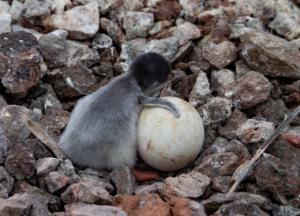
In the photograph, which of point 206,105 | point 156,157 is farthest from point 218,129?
point 156,157

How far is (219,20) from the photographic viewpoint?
23.7 ft

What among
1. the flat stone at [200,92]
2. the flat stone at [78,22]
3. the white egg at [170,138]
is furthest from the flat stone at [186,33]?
the white egg at [170,138]

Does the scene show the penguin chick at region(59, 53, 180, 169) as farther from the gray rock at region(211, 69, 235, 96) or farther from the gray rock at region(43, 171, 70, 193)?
the gray rock at region(211, 69, 235, 96)

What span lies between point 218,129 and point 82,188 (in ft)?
5.07

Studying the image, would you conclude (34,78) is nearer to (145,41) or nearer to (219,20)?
(145,41)

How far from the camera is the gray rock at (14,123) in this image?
5.79 m

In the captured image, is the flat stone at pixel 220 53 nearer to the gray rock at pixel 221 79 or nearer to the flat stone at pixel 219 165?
the gray rock at pixel 221 79

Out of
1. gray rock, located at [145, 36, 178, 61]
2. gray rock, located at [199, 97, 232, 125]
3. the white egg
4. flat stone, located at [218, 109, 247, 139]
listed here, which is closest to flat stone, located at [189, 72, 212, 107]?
gray rock, located at [199, 97, 232, 125]

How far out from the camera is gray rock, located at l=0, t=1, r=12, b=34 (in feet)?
22.6

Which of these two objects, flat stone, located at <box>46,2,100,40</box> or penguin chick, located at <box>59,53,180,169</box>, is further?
flat stone, located at <box>46,2,100,40</box>

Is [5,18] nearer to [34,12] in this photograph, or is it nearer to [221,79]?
[34,12]

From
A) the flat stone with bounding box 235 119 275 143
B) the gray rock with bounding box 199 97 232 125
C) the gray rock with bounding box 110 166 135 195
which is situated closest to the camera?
the gray rock with bounding box 110 166 135 195

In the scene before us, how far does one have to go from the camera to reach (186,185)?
5.27m

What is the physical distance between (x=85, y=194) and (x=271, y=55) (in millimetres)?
2296
